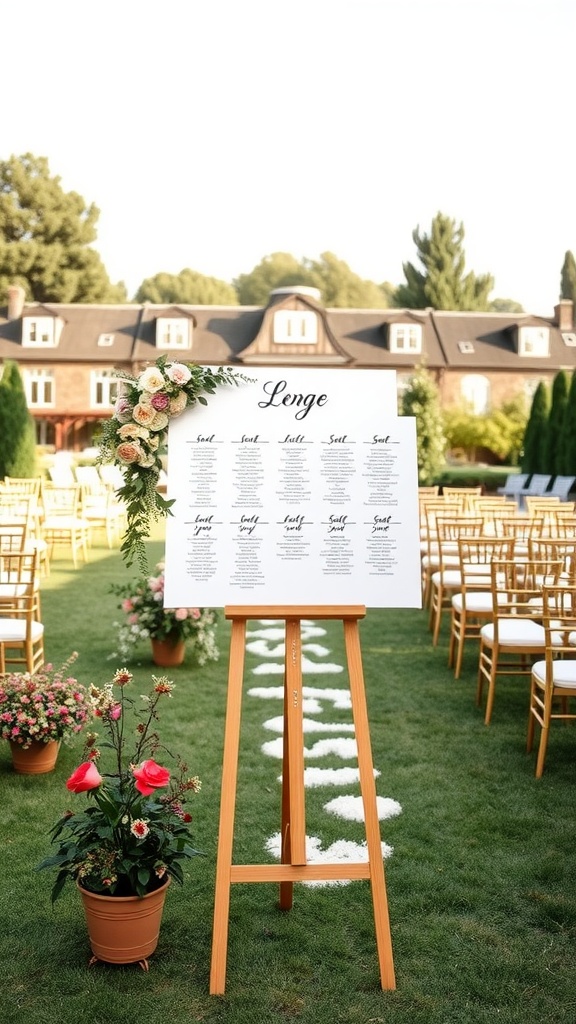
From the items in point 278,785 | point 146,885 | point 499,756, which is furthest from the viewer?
point 499,756

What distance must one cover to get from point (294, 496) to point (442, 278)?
169 ft

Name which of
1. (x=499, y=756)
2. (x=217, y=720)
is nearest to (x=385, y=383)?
(x=499, y=756)

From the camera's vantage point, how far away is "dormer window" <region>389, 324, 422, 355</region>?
1453 inches

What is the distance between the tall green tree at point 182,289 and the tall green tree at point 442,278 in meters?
11.3

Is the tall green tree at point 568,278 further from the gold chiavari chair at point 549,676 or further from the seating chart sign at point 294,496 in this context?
the seating chart sign at point 294,496

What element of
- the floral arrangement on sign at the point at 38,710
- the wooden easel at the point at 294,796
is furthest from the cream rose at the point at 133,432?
the floral arrangement on sign at the point at 38,710

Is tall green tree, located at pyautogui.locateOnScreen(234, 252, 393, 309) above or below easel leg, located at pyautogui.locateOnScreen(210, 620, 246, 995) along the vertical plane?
above

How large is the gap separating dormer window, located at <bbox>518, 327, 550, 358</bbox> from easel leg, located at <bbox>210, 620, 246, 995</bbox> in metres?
36.1

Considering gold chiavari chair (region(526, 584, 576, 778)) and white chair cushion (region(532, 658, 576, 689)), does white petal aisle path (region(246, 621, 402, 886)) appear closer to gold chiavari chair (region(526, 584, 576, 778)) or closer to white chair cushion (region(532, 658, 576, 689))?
gold chiavari chair (region(526, 584, 576, 778))

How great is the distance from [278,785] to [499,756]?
1.35 m

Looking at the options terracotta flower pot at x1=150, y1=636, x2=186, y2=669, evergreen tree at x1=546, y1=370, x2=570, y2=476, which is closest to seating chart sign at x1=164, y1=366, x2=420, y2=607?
terracotta flower pot at x1=150, y1=636, x2=186, y2=669

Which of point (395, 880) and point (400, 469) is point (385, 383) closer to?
point (400, 469)

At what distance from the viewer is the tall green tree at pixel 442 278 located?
172 feet

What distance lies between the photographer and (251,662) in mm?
7656
